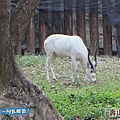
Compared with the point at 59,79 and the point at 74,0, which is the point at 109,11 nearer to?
the point at 74,0

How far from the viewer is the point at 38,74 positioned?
8.45 metres

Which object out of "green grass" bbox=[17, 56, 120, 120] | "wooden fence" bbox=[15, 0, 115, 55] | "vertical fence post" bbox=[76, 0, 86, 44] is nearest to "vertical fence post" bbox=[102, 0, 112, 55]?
"wooden fence" bbox=[15, 0, 115, 55]

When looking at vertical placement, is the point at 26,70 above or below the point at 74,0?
below

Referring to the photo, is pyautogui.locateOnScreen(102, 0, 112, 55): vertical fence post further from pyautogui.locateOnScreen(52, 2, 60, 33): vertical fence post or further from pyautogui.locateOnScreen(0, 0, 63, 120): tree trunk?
pyautogui.locateOnScreen(0, 0, 63, 120): tree trunk

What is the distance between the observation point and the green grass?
4.27m

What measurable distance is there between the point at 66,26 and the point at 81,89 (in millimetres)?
6665

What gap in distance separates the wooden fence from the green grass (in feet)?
7.17

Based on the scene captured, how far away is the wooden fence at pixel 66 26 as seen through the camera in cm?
1241

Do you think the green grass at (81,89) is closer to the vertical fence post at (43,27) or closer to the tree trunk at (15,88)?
the tree trunk at (15,88)

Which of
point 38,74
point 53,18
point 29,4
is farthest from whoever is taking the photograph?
point 53,18

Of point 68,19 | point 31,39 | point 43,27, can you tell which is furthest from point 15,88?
point 68,19

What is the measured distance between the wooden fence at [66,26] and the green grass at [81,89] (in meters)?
2.19

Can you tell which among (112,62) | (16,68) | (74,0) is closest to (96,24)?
(74,0)

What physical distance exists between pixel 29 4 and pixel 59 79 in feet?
11.8
